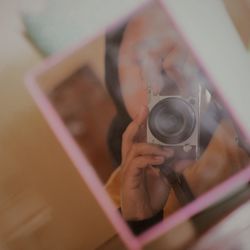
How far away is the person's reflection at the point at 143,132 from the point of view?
15.5 inches

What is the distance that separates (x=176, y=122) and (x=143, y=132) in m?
0.04

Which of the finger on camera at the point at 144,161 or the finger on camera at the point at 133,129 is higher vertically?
the finger on camera at the point at 133,129

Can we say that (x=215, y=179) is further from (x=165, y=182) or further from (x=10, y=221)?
(x=10, y=221)

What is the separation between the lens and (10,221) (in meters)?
0.39

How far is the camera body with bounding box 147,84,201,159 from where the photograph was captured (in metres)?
0.40

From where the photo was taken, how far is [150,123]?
404 millimetres

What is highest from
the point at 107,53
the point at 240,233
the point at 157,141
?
the point at 107,53

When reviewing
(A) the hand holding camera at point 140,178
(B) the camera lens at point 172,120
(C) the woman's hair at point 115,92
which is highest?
(C) the woman's hair at point 115,92

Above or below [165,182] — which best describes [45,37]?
above

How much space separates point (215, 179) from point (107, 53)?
0.56 ft

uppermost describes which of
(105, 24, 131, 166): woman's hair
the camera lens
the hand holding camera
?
(105, 24, 131, 166): woman's hair

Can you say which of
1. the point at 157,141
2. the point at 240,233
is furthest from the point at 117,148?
the point at 240,233

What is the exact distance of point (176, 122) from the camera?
0.41 m

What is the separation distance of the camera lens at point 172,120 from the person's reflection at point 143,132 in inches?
0.4
